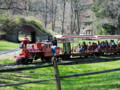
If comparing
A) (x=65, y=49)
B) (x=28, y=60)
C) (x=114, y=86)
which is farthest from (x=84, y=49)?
(x=114, y=86)

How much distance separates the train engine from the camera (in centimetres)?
1506

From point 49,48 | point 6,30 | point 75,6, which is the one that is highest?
point 75,6

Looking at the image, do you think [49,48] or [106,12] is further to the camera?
[106,12]

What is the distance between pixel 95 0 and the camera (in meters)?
50.5

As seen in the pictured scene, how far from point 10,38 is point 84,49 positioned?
2041 centimetres

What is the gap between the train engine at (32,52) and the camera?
1506 cm

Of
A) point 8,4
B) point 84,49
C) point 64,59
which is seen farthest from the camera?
point 84,49

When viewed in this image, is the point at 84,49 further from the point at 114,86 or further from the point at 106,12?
the point at 106,12

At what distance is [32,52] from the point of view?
52.7ft

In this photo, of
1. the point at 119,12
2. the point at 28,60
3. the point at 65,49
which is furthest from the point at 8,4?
the point at 119,12

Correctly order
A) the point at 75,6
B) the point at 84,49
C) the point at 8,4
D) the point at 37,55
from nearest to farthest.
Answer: the point at 8,4, the point at 37,55, the point at 84,49, the point at 75,6

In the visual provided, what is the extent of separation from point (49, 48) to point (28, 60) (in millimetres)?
2638

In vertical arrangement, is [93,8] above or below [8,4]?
above

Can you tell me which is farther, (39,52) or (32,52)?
(39,52)
